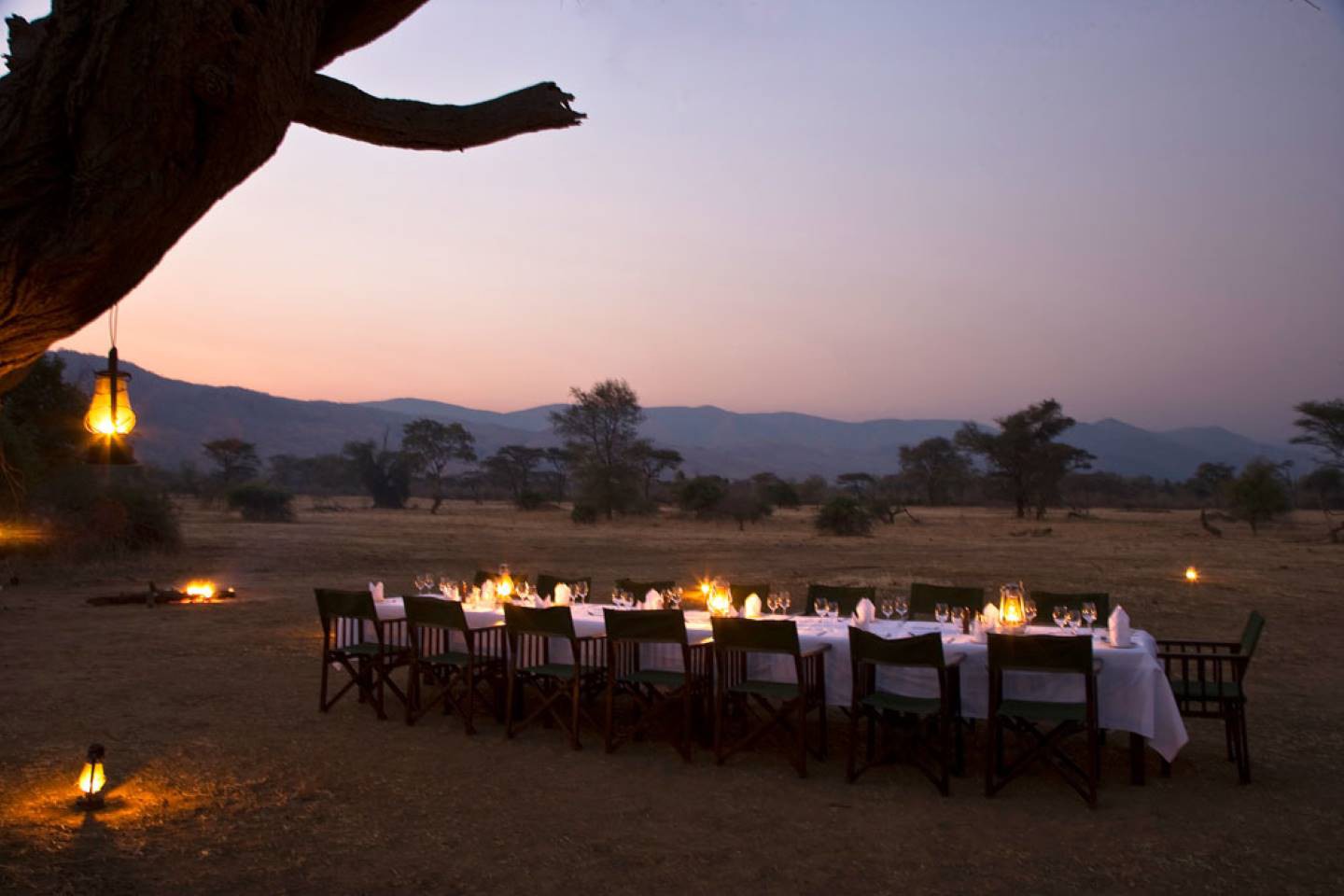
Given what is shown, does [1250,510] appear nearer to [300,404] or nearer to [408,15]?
[408,15]

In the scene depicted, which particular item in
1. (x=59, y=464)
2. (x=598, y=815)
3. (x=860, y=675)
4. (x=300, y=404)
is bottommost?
(x=598, y=815)

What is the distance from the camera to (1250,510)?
32.4m

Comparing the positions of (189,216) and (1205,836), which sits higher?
(189,216)

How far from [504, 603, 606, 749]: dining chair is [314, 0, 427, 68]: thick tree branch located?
4.50m

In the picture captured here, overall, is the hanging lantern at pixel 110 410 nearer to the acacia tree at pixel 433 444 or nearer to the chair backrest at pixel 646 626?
the chair backrest at pixel 646 626

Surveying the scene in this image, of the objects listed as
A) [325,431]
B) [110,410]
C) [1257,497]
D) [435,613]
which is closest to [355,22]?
[110,410]

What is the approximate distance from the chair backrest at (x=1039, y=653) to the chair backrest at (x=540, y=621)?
273 cm

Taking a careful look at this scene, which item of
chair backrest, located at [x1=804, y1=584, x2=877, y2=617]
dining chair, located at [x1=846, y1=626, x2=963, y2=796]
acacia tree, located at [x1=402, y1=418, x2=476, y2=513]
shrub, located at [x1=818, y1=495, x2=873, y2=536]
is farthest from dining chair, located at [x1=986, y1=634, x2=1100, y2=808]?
acacia tree, located at [x1=402, y1=418, x2=476, y2=513]

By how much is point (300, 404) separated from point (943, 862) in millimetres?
136020

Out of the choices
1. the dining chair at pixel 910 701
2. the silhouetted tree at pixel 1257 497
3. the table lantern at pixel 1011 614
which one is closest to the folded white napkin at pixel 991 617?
the table lantern at pixel 1011 614

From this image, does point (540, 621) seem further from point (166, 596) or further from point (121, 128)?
point (166, 596)

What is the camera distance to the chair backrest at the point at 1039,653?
5.67 metres

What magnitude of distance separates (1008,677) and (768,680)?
4.99 feet

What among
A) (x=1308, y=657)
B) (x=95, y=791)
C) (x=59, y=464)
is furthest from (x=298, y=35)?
(x=59, y=464)
